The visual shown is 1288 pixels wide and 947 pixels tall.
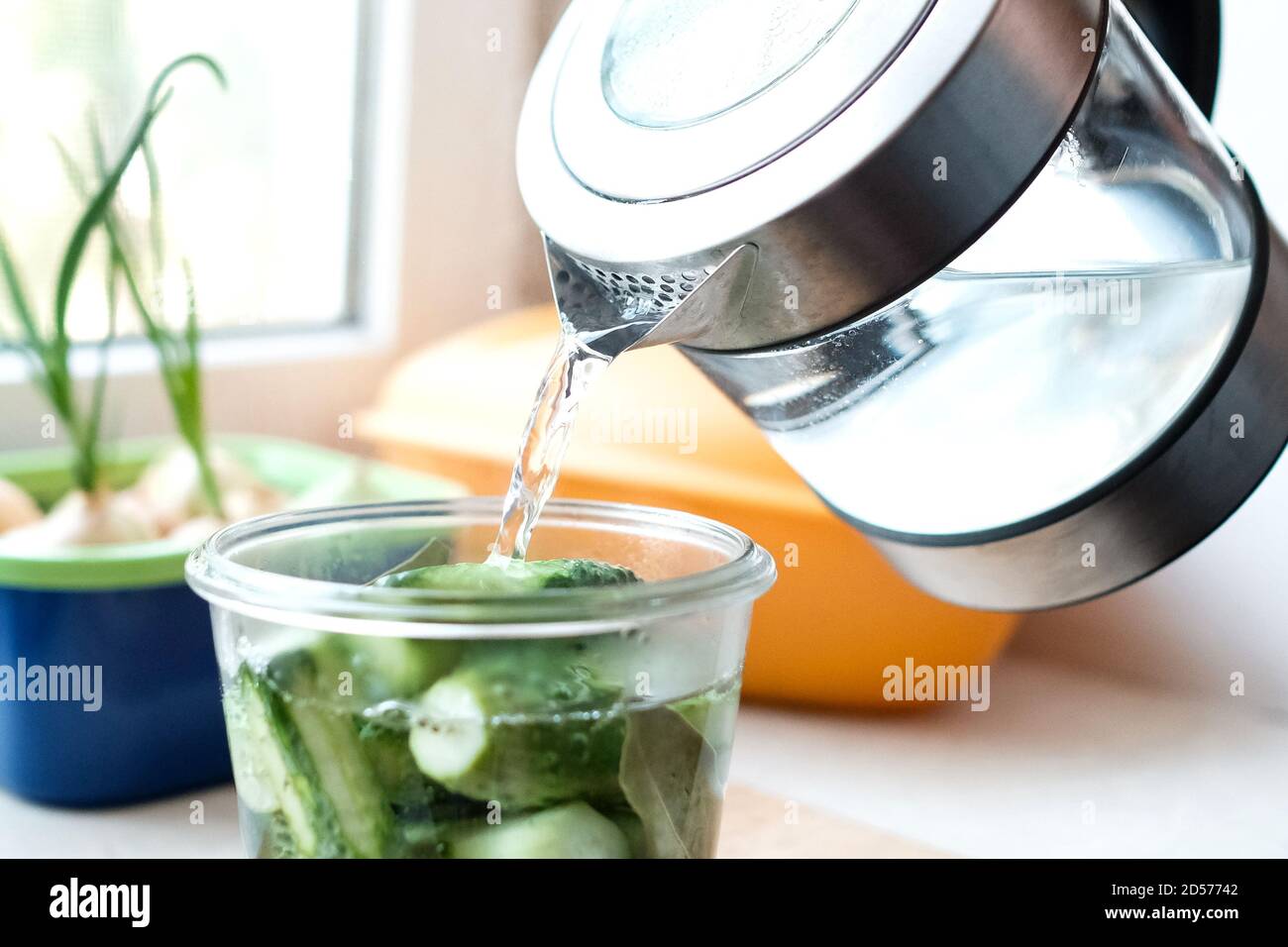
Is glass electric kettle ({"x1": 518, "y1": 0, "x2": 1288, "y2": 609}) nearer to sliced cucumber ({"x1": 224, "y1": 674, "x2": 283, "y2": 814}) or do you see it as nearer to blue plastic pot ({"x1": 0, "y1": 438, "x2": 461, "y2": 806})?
sliced cucumber ({"x1": 224, "y1": 674, "x2": 283, "y2": 814})

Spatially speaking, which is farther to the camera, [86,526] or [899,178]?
[86,526]

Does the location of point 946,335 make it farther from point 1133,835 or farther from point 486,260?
point 486,260

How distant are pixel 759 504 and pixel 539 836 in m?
0.36

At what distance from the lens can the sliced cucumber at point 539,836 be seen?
0.27 m

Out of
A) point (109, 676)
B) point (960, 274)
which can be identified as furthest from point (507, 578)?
point (109, 676)

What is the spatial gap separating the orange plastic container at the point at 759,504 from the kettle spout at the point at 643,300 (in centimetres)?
27

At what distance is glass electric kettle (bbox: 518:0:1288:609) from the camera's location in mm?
283

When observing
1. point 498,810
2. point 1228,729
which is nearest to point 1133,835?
point 1228,729

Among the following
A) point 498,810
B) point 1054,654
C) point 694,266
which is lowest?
point 1054,654

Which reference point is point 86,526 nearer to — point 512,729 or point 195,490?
point 195,490

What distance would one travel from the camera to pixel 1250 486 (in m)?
0.35

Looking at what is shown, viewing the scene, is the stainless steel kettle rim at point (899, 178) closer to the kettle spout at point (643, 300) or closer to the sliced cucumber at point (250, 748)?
the kettle spout at point (643, 300)

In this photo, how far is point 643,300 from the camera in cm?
32
